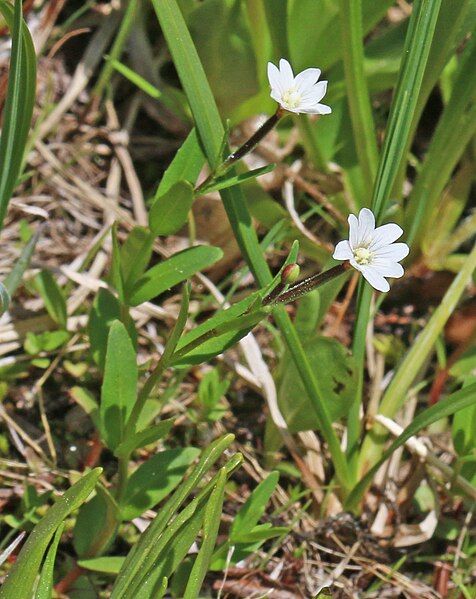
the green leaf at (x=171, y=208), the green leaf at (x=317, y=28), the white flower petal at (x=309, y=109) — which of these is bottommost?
the green leaf at (x=171, y=208)

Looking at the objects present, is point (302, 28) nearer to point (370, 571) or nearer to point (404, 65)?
point (404, 65)

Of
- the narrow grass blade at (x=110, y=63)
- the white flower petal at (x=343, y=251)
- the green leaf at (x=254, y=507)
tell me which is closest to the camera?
the white flower petal at (x=343, y=251)

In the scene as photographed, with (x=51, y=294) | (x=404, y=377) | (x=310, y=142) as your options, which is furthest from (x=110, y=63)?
(x=404, y=377)

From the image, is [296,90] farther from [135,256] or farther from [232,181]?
[135,256]

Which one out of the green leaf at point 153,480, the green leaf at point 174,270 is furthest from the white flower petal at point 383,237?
the green leaf at point 153,480

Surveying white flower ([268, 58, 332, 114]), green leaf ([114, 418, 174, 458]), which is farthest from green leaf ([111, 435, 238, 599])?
white flower ([268, 58, 332, 114])

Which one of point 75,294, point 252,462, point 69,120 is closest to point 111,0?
point 69,120

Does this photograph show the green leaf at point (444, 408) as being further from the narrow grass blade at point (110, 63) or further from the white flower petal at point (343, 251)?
the narrow grass blade at point (110, 63)

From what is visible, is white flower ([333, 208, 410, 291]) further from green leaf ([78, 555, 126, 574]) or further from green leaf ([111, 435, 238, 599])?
green leaf ([78, 555, 126, 574])
